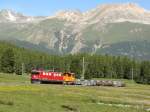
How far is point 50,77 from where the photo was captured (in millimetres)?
156250

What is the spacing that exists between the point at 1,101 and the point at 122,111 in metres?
14.8

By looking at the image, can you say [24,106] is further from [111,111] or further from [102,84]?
[102,84]

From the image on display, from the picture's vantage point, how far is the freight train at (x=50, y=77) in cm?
15138

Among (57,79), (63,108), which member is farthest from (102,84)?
(63,108)

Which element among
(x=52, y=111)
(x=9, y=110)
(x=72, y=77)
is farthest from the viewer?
(x=72, y=77)

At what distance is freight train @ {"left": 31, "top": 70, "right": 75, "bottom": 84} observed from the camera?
151 metres

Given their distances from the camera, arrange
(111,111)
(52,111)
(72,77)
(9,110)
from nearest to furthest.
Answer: (9,110) → (52,111) → (111,111) → (72,77)

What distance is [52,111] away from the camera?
5256 cm

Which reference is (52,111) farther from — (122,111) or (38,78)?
(38,78)

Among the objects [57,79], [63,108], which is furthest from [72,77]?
[63,108]

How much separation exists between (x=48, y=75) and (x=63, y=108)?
98.5m

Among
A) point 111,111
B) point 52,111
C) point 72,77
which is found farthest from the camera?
point 72,77

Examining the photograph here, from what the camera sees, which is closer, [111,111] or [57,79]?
[111,111]

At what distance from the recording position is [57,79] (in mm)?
158250
